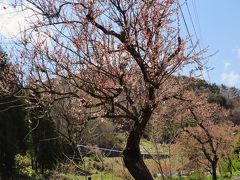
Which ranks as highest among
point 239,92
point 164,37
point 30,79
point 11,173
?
point 239,92

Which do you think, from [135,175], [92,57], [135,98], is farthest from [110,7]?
[135,175]

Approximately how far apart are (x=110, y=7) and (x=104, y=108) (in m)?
1.44

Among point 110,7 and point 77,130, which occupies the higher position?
point 110,7

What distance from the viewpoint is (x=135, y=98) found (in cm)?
603

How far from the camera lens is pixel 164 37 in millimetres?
6082

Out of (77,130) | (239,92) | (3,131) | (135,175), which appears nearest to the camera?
(135,175)

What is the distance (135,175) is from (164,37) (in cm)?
206

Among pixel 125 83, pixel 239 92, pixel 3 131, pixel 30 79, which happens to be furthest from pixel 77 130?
pixel 239 92

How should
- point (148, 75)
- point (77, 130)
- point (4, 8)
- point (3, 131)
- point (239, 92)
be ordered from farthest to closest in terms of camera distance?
point (239, 92), point (3, 131), point (77, 130), point (148, 75), point (4, 8)

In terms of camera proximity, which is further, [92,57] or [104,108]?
[104,108]

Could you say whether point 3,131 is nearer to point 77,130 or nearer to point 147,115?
point 77,130

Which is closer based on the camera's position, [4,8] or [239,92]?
[4,8]

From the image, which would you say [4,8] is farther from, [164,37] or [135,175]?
[135,175]

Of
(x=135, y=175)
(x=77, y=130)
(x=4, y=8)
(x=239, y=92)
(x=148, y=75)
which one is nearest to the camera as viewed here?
(x=4, y=8)
